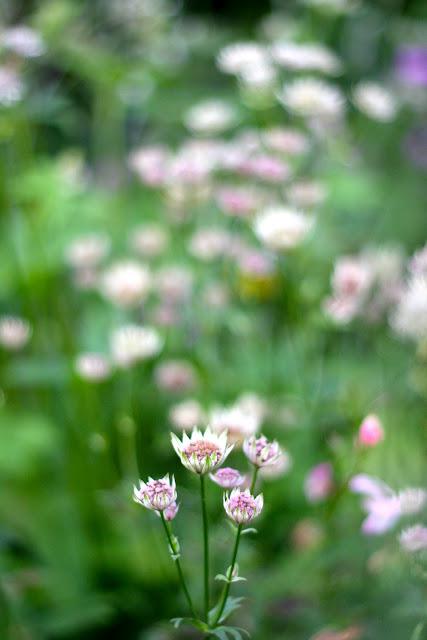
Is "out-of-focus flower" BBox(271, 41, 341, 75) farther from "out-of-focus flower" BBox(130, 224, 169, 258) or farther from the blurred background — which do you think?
"out-of-focus flower" BBox(130, 224, 169, 258)

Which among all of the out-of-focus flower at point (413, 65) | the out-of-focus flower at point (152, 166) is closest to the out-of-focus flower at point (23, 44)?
the out-of-focus flower at point (152, 166)

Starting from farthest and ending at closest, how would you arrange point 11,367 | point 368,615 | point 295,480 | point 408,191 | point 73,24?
point 408,191 → point 73,24 → point 11,367 → point 295,480 → point 368,615

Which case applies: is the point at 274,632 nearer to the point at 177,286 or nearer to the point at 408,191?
the point at 177,286

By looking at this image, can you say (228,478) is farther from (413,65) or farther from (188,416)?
(413,65)

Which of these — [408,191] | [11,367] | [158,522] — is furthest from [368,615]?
[408,191]

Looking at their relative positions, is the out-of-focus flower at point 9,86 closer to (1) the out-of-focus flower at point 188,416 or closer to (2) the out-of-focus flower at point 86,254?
(2) the out-of-focus flower at point 86,254

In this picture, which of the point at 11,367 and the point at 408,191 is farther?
the point at 408,191

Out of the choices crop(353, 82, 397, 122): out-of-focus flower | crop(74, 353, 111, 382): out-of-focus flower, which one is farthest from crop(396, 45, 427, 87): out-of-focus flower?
crop(74, 353, 111, 382): out-of-focus flower
